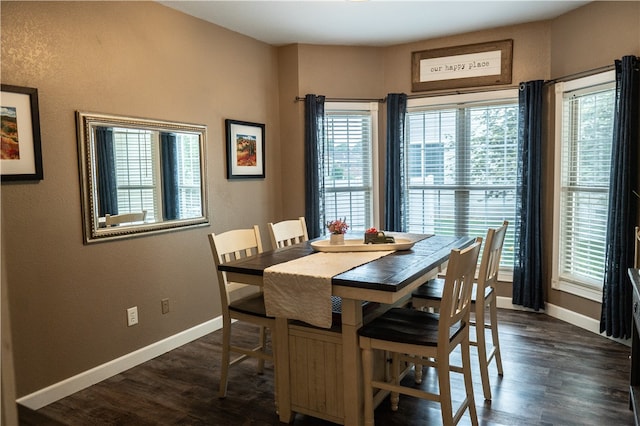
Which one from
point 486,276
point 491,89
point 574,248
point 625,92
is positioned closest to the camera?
point 486,276

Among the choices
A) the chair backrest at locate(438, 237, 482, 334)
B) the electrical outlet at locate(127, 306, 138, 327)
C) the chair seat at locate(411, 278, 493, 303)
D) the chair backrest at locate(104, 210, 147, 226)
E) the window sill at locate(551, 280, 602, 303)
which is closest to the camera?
the chair backrest at locate(438, 237, 482, 334)

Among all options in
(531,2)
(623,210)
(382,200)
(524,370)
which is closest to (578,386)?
(524,370)

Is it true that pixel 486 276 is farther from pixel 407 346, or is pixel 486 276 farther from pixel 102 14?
pixel 102 14

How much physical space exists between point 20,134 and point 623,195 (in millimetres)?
3846

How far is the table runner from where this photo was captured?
2.18m

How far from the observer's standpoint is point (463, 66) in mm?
4387

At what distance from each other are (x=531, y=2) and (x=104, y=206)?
3480 mm

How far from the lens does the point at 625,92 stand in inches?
128

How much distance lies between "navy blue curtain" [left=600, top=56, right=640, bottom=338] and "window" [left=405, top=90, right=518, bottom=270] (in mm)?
1006

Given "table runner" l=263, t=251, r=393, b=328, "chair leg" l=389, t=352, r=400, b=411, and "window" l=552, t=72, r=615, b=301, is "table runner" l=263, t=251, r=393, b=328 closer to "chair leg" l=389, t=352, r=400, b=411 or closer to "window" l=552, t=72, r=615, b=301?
"chair leg" l=389, t=352, r=400, b=411

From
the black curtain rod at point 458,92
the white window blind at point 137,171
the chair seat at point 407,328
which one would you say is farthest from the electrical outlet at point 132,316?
the black curtain rod at point 458,92

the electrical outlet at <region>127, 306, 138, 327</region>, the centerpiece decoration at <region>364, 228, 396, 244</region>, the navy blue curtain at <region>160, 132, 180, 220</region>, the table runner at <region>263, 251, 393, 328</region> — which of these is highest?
the navy blue curtain at <region>160, 132, 180, 220</region>

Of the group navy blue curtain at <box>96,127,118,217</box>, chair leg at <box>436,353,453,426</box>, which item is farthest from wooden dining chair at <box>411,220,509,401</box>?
navy blue curtain at <box>96,127,118,217</box>

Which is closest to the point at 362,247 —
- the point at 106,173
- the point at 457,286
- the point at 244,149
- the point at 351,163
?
the point at 457,286
